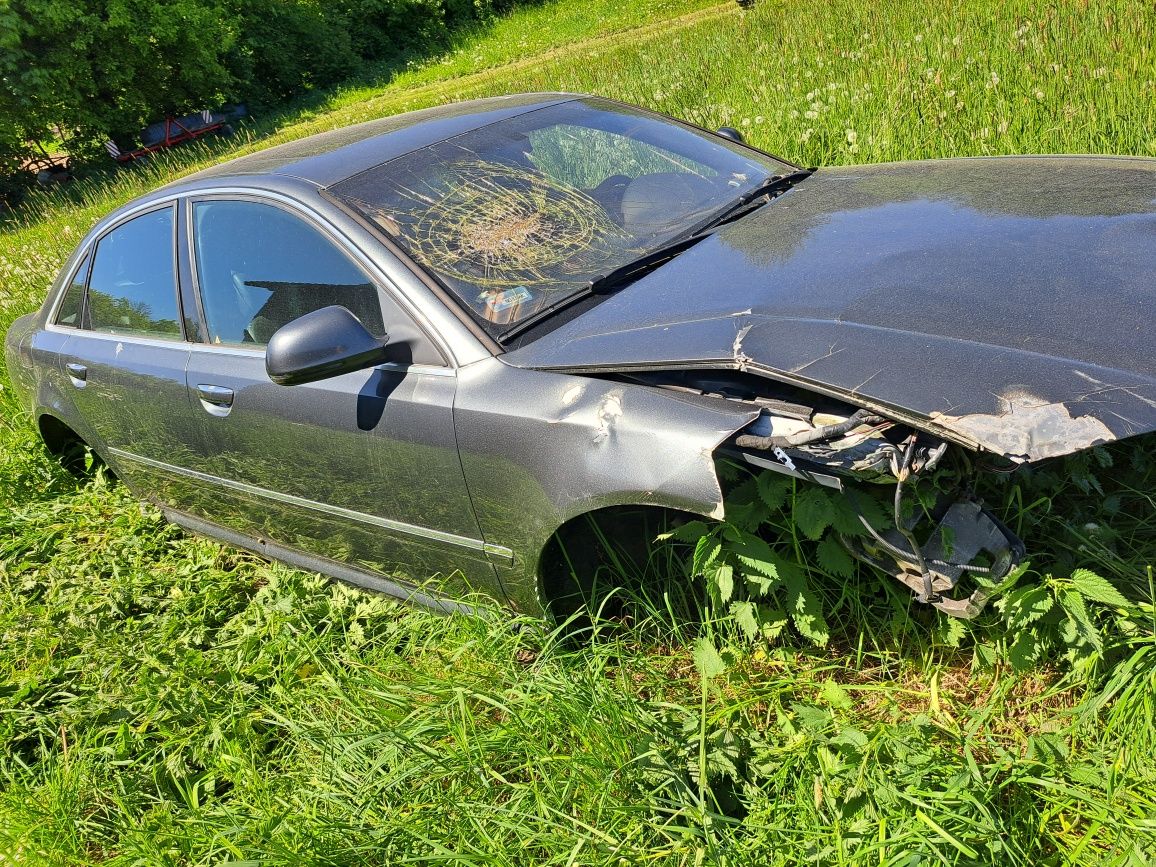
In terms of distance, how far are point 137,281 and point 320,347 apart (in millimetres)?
1597

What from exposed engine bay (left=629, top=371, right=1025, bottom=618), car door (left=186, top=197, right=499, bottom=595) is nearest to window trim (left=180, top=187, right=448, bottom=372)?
car door (left=186, top=197, right=499, bottom=595)

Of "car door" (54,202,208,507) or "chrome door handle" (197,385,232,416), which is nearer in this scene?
"chrome door handle" (197,385,232,416)

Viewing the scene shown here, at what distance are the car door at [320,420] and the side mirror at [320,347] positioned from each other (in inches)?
5.5

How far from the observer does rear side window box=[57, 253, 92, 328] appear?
3.96m

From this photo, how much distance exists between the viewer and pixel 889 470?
184cm

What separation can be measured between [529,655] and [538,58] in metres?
20.6

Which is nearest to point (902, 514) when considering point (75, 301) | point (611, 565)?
point (611, 565)

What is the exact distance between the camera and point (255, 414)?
3.01m

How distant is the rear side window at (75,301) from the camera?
13.0 feet

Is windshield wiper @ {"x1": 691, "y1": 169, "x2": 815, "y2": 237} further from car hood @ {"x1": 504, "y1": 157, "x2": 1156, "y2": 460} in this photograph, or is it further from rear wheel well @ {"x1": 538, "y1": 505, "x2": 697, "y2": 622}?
rear wheel well @ {"x1": 538, "y1": 505, "x2": 697, "y2": 622}

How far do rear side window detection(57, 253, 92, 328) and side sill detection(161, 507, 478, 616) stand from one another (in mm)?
934

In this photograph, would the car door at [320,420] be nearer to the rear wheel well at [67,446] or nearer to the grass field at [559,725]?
the grass field at [559,725]

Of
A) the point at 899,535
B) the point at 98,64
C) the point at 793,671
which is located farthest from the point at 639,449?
the point at 98,64

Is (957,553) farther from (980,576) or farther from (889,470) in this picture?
(889,470)
